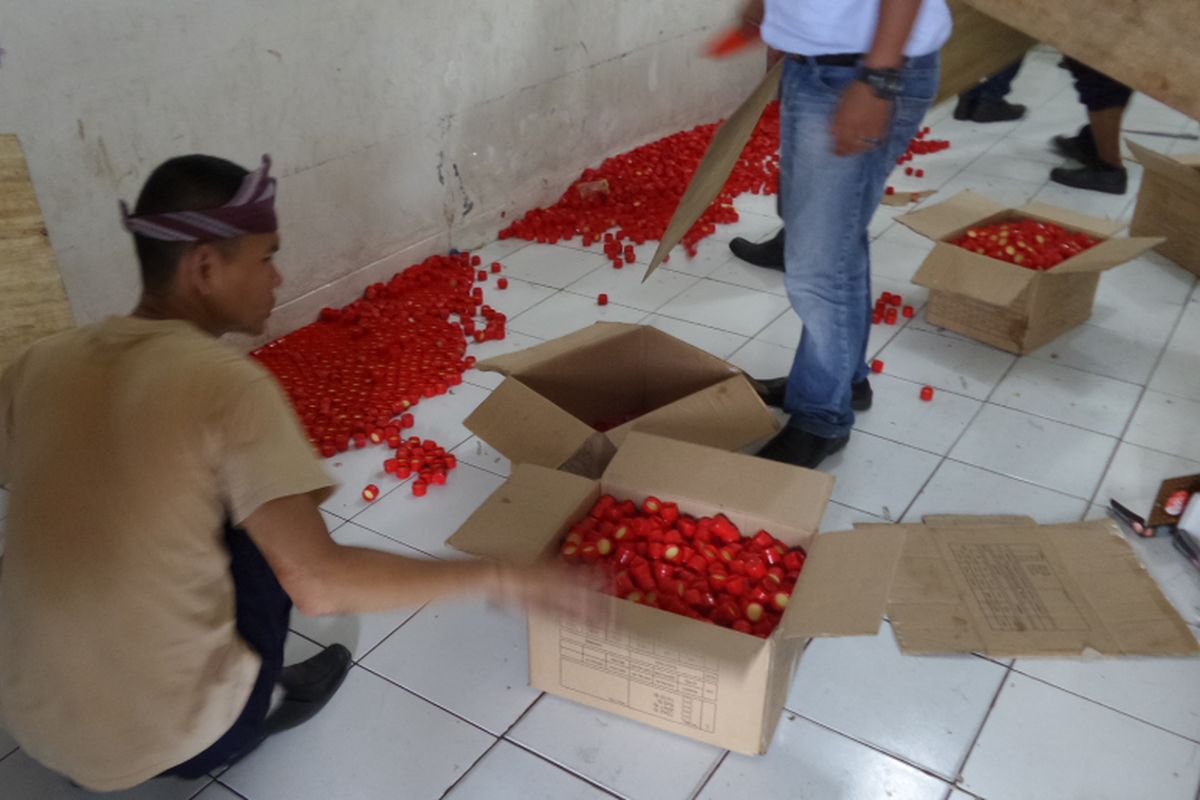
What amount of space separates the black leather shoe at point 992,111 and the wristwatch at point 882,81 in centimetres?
356

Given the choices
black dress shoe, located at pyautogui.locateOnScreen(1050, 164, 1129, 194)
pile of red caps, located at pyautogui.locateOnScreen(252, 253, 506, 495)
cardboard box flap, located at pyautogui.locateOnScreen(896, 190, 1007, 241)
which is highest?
cardboard box flap, located at pyautogui.locateOnScreen(896, 190, 1007, 241)

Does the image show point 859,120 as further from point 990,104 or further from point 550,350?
point 990,104

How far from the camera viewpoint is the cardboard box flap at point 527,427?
1.97m

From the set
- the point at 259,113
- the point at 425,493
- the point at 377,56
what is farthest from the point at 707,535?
the point at 377,56

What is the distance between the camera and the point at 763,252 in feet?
11.0

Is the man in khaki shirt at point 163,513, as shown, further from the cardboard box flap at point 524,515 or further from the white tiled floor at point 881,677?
the white tiled floor at point 881,677

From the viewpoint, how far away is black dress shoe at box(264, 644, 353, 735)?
163cm

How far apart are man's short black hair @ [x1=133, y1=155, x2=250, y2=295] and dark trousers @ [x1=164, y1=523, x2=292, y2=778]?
353 millimetres

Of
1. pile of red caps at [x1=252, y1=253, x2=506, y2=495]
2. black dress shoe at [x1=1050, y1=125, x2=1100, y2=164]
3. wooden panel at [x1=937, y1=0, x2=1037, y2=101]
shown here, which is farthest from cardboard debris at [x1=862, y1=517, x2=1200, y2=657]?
black dress shoe at [x1=1050, y1=125, x2=1100, y2=164]

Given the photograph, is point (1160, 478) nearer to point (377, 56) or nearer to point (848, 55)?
point (848, 55)

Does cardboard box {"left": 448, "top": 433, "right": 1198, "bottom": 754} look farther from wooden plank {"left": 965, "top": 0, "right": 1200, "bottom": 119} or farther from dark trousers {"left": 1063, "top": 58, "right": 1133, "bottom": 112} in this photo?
dark trousers {"left": 1063, "top": 58, "right": 1133, "bottom": 112}

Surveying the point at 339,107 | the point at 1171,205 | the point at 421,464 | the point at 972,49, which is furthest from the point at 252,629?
the point at 1171,205

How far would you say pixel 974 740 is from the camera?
1613 millimetres

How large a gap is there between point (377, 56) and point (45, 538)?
2264mm
